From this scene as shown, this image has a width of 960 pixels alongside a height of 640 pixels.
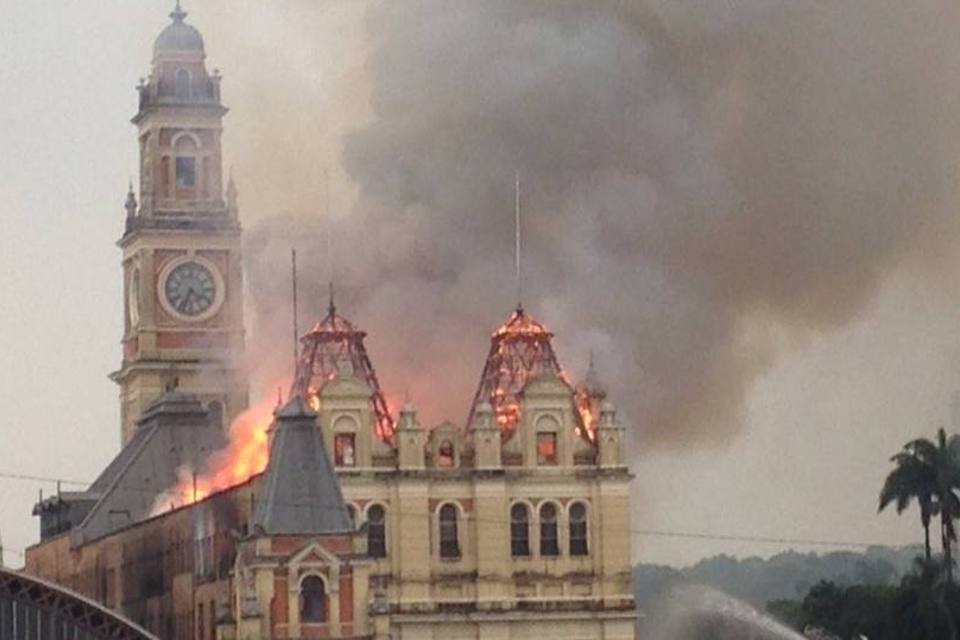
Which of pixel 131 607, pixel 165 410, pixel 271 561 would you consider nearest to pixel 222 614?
pixel 271 561

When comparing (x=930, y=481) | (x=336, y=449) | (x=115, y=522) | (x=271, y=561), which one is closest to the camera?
(x=271, y=561)

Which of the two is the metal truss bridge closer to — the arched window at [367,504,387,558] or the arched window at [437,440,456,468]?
the arched window at [367,504,387,558]

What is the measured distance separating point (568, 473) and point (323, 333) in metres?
13.0

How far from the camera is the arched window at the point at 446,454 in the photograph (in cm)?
16100

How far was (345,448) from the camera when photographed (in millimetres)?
158500

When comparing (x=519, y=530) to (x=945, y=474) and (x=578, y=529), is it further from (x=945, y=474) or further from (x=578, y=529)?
(x=945, y=474)

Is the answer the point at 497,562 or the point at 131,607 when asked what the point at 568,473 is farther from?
the point at 131,607

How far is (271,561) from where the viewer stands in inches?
5699

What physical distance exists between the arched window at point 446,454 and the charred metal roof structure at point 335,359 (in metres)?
2.18

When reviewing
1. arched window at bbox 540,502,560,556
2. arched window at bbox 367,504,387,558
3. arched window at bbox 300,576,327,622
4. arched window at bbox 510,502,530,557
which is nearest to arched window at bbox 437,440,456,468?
arched window at bbox 510,502,530,557

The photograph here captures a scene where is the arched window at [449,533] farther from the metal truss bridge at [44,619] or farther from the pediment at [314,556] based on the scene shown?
the metal truss bridge at [44,619]

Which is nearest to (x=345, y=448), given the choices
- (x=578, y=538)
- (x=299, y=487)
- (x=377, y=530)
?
(x=377, y=530)

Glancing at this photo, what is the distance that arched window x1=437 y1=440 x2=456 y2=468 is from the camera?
161m

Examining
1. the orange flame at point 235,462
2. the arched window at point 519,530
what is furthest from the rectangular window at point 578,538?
the orange flame at point 235,462
